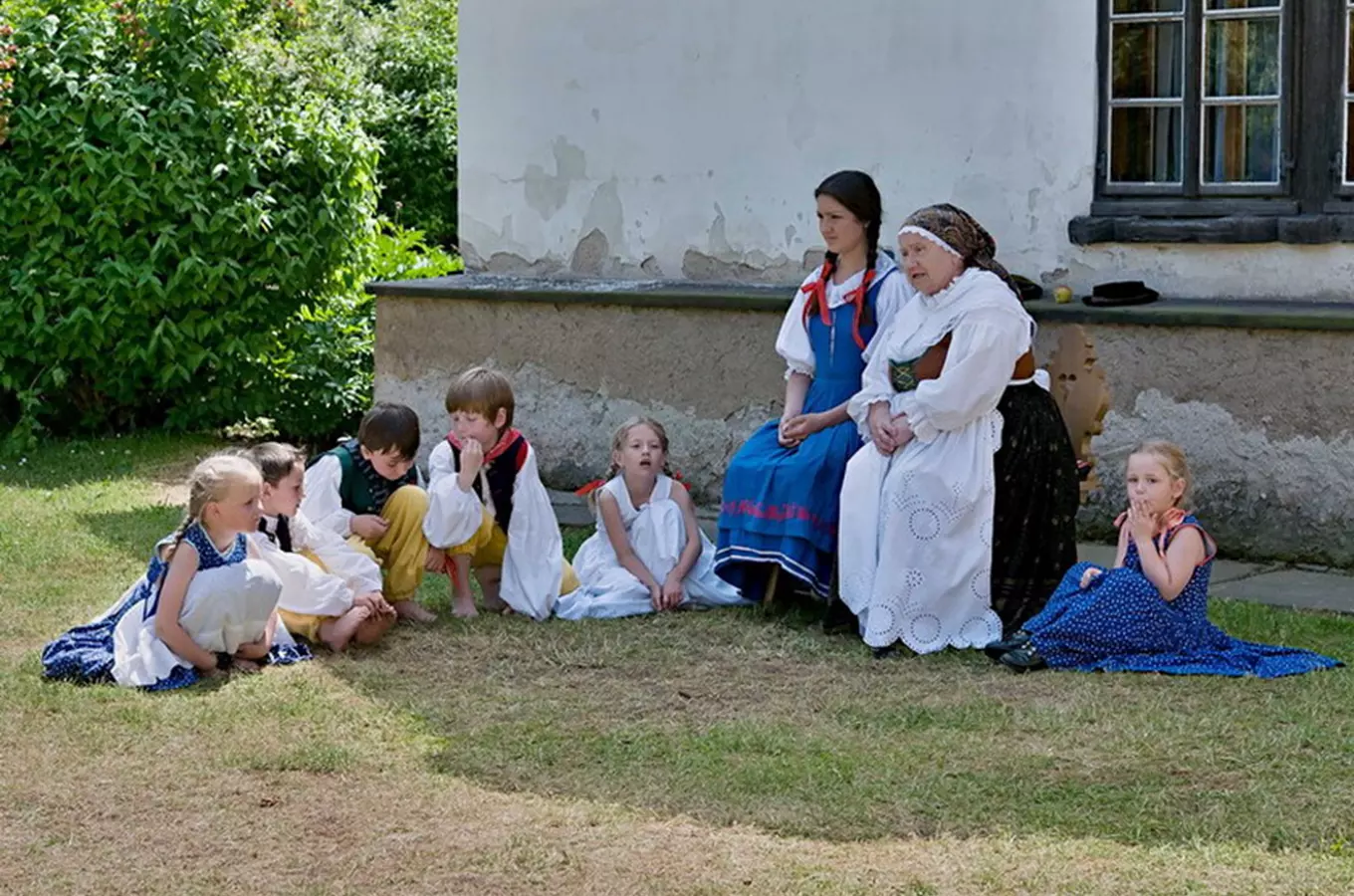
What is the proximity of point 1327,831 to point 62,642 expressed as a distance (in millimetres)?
3740

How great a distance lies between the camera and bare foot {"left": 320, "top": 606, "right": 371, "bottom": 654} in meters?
6.82

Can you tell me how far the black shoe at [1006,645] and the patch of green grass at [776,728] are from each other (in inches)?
3.5

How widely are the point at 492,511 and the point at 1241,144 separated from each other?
11.1 ft

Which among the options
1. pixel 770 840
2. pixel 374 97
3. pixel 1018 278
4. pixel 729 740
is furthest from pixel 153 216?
pixel 770 840

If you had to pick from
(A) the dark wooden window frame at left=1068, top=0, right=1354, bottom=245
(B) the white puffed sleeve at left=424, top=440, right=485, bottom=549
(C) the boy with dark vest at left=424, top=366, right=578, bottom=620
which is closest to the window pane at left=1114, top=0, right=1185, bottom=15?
A: (A) the dark wooden window frame at left=1068, top=0, right=1354, bottom=245

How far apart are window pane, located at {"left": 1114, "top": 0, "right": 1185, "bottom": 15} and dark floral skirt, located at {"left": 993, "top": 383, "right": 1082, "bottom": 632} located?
2.33m

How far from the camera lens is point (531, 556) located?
7.49 m

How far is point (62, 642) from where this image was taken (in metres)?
6.53

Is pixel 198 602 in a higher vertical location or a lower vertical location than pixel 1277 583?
higher

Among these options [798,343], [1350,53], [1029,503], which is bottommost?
[1029,503]

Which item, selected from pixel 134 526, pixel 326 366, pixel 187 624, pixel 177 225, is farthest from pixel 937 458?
pixel 177 225

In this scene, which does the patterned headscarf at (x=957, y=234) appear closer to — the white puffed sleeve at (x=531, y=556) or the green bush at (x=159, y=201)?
the white puffed sleeve at (x=531, y=556)

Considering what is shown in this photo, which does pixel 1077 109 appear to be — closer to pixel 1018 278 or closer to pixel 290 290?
pixel 1018 278

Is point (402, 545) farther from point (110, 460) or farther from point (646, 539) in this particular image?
point (110, 460)
